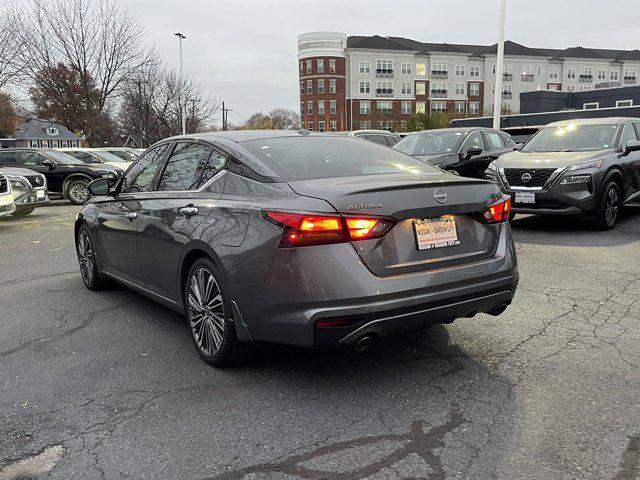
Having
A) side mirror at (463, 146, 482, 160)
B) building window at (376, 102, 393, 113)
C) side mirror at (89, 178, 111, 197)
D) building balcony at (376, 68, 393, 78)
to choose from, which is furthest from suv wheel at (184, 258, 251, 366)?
building balcony at (376, 68, 393, 78)

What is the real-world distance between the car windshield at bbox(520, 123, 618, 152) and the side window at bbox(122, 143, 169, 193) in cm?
689

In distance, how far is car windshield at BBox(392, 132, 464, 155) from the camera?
12148 mm

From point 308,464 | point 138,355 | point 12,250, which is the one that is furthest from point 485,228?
point 12,250

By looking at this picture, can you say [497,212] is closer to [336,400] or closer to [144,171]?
[336,400]

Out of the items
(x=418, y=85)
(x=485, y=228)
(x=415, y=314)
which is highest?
(x=418, y=85)

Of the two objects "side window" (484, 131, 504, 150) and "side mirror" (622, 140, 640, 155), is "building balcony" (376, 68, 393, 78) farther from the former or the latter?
"side mirror" (622, 140, 640, 155)

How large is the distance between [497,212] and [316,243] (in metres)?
1.35

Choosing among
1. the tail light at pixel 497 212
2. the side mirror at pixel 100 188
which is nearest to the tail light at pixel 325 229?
the tail light at pixel 497 212

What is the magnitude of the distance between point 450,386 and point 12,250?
7.90 meters

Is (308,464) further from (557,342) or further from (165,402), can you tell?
(557,342)

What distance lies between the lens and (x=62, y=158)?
55.8 feet

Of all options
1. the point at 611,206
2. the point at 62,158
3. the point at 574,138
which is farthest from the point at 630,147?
the point at 62,158

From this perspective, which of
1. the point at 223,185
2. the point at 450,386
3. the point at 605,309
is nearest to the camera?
the point at 450,386

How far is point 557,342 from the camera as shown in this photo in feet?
13.3
